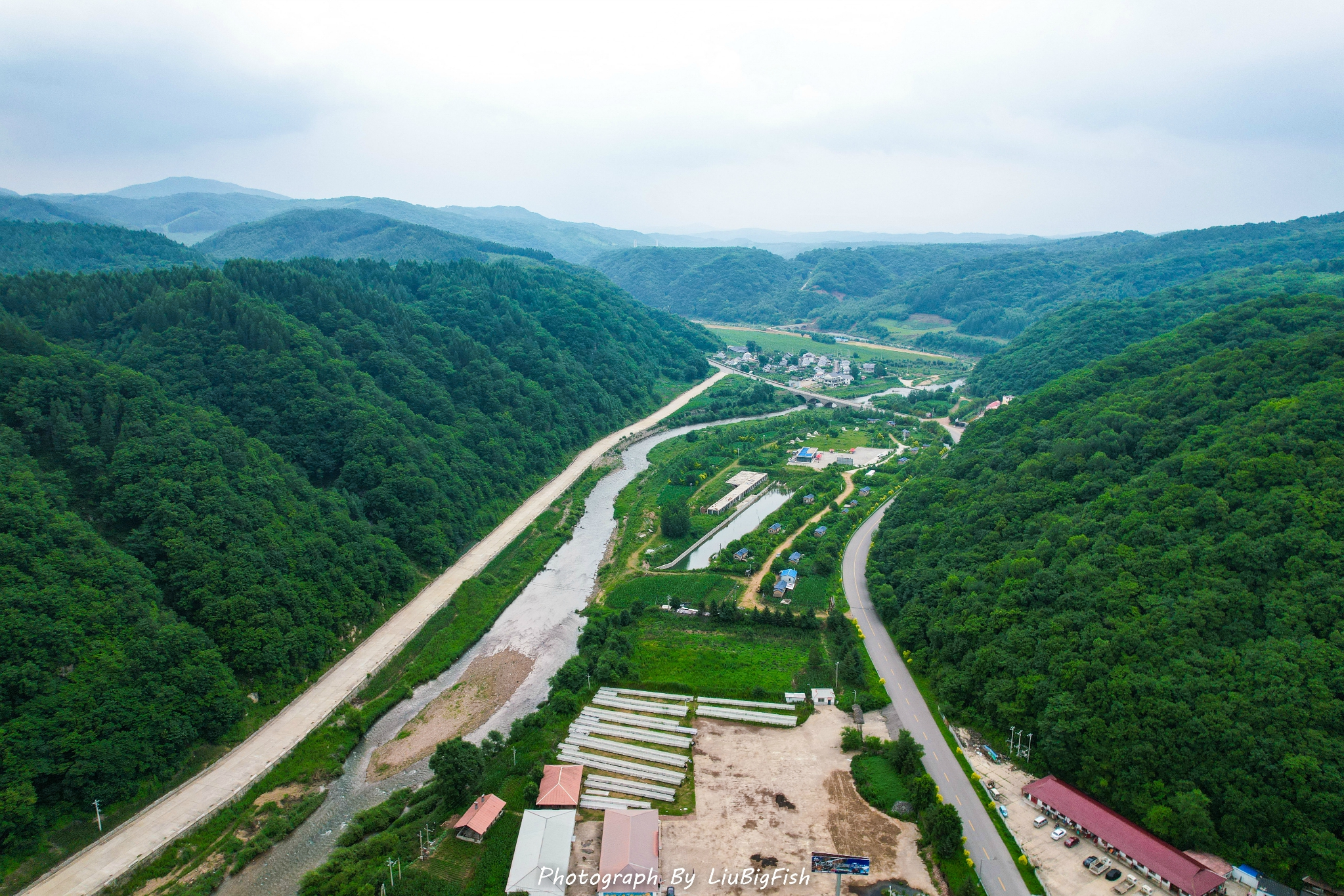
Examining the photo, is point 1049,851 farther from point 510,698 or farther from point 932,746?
point 510,698

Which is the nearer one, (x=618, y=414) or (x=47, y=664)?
(x=47, y=664)

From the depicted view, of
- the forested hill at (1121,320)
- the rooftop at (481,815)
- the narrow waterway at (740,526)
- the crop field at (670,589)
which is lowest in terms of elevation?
the rooftop at (481,815)

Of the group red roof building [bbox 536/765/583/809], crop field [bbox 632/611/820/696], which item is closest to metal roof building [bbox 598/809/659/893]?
red roof building [bbox 536/765/583/809]

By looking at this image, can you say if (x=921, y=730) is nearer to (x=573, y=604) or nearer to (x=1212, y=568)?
(x=1212, y=568)

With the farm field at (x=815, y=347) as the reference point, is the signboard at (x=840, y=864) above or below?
below

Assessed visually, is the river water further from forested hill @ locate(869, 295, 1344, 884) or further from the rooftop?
forested hill @ locate(869, 295, 1344, 884)

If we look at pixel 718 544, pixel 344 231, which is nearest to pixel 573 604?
pixel 718 544

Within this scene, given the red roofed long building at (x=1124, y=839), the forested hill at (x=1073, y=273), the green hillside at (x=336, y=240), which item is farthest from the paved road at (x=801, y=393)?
the red roofed long building at (x=1124, y=839)

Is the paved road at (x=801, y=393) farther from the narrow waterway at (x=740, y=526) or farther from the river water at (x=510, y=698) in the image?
the river water at (x=510, y=698)
